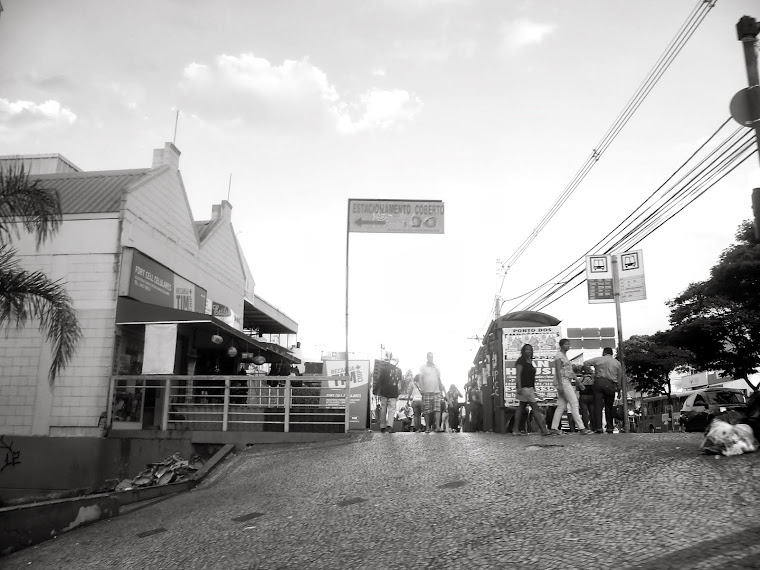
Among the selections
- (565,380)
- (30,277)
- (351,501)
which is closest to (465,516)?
(351,501)

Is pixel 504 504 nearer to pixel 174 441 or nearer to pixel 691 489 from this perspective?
pixel 691 489

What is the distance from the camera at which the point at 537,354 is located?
14555 mm

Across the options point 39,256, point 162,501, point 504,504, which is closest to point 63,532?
point 162,501

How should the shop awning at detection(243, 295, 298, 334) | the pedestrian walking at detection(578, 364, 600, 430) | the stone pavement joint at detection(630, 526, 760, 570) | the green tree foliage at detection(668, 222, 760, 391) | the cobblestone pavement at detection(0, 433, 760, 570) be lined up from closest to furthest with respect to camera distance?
the stone pavement joint at detection(630, 526, 760, 570), the cobblestone pavement at detection(0, 433, 760, 570), the pedestrian walking at detection(578, 364, 600, 430), the shop awning at detection(243, 295, 298, 334), the green tree foliage at detection(668, 222, 760, 391)

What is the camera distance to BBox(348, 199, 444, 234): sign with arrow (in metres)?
13.8

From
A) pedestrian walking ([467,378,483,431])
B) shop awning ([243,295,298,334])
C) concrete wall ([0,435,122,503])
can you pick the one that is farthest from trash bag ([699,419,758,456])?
shop awning ([243,295,298,334])

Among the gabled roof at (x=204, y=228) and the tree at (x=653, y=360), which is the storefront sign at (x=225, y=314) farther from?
the tree at (x=653, y=360)

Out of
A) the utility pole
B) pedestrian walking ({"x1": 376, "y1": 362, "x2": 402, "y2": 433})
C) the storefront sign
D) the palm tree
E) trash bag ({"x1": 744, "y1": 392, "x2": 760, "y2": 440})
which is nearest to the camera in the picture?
the utility pole

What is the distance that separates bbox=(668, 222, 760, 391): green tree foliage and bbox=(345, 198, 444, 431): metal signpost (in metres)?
22.8

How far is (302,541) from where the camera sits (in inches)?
214

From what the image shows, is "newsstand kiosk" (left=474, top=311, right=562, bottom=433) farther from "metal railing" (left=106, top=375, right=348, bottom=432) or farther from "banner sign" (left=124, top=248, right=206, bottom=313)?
"banner sign" (left=124, top=248, right=206, bottom=313)

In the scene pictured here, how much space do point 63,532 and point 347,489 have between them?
3.66m

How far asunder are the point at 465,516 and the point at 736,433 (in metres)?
3.47

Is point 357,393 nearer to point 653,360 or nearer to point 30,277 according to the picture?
point 30,277
